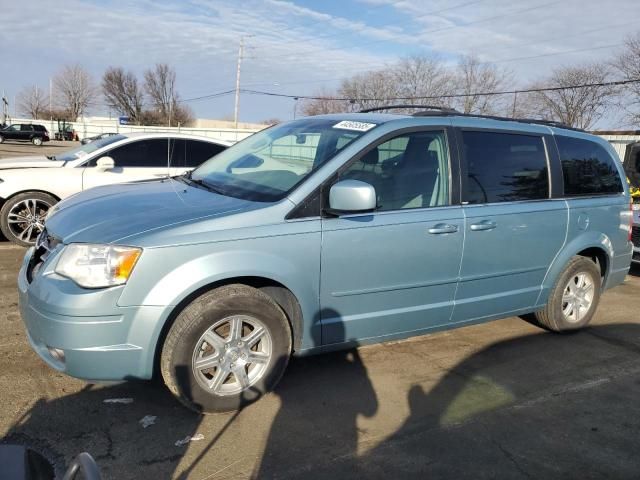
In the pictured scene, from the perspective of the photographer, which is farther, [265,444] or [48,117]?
[48,117]

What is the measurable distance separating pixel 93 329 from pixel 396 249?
1928 millimetres

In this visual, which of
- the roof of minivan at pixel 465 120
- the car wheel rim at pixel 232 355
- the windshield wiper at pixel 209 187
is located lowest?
the car wheel rim at pixel 232 355

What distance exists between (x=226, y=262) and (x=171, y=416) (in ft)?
3.28

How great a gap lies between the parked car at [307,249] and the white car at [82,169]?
134 inches

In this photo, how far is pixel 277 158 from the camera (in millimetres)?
4129

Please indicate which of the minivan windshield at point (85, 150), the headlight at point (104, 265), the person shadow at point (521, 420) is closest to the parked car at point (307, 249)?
the headlight at point (104, 265)

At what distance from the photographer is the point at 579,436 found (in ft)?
11.0

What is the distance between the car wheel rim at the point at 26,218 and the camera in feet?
23.3

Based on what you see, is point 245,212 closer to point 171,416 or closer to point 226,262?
point 226,262

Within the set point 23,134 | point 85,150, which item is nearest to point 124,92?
point 23,134

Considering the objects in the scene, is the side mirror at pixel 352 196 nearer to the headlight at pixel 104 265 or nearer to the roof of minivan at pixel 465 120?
the roof of minivan at pixel 465 120

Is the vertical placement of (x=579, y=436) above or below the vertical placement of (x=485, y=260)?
below

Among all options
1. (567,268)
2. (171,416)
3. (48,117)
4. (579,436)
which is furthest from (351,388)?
(48,117)

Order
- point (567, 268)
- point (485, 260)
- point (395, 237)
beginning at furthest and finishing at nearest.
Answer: point (567, 268), point (485, 260), point (395, 237)
